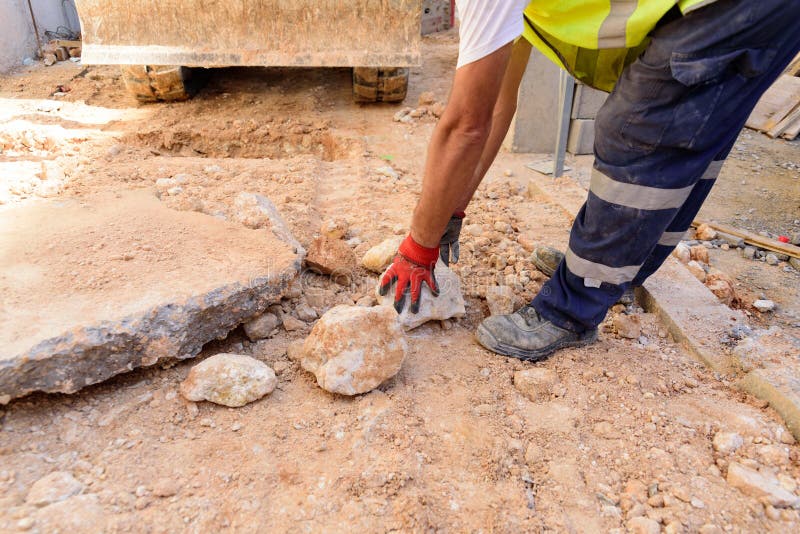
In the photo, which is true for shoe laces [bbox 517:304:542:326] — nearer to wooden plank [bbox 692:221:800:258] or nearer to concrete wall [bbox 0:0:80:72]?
wooden plank [bbox 692:221:800:258]

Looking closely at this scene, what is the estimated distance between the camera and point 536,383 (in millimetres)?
1660

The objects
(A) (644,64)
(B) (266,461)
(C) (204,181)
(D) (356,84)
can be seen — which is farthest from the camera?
(D) (356,84)

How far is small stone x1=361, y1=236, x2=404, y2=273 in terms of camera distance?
215 cm

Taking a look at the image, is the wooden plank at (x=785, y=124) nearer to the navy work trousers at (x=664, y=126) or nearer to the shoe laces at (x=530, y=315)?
the navy work trousers at (x=664, y=126)

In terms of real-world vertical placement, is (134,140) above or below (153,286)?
below

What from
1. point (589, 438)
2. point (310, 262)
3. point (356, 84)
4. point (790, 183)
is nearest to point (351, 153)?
point (356, 84)

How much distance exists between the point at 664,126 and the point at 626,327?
797 mm

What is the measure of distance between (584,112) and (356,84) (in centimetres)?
173

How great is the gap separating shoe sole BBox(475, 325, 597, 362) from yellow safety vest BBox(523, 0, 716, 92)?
3.01ft

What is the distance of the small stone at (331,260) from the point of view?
6.83 feet

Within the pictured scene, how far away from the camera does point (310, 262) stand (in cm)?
210

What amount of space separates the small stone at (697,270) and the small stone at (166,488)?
2.17m

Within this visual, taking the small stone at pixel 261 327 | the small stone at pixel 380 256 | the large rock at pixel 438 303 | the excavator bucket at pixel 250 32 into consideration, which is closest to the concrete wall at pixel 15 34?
the excavator bucket at pixel 250 32

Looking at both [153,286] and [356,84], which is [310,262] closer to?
[153,286]
